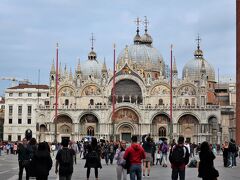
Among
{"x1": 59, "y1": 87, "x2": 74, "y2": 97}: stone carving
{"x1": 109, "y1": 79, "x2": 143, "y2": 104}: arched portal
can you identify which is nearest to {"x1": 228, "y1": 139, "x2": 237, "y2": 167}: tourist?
{"x1": 109, "y1": 79, "x2": 143, "y2": 104}: arched portal

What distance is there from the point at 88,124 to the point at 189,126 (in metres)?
15.6

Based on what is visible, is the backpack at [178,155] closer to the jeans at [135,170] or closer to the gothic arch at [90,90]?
the jeans at [135,170]

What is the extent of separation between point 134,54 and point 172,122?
71.7ft

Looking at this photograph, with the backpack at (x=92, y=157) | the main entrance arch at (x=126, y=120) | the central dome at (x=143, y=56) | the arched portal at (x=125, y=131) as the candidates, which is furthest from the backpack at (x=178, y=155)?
the central dome at (x=143, y=56)

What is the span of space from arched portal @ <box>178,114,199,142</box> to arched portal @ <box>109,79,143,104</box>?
8.37 m

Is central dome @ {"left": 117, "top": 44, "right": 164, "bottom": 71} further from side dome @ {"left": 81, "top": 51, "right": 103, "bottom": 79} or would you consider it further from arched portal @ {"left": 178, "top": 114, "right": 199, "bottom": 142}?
arched portal @ {"left": 178, "top": 114, "right": 199, "bottom": 142}

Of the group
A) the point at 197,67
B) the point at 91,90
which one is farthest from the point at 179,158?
the point at 197,67

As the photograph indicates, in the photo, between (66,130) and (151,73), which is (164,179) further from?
(151,73)

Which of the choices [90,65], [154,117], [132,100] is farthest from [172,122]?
[90,65]

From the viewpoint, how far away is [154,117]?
3580 inches

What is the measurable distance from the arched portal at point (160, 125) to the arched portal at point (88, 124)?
9.02 metres

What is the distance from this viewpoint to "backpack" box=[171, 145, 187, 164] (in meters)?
18.1

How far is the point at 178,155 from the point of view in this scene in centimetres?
1806

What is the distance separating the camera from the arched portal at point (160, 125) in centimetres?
9112
